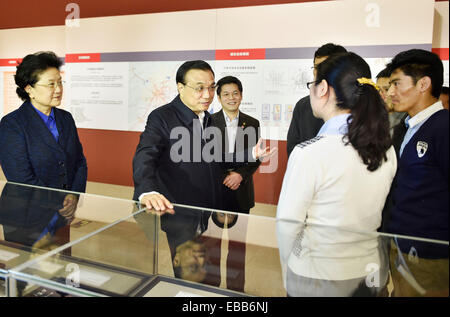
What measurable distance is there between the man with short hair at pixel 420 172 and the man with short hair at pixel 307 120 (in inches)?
43.8

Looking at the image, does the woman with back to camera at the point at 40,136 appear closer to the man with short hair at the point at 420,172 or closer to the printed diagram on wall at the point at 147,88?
the man with short hair at the point at 420,172

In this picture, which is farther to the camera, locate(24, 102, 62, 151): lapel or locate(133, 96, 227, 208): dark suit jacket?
locate(24, 102, 62, 151): lapel

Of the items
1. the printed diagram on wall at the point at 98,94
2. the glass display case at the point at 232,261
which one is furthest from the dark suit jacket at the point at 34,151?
the printed diagram on wall at the point at 98,94

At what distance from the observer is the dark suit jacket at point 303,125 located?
2.96 metres

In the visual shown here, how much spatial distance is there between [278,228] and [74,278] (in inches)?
29.1

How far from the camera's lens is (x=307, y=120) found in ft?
9.86

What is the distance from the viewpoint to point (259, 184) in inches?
174

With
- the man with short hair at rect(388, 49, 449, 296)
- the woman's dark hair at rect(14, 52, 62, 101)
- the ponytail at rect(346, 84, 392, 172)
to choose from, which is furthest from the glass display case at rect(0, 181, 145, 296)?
the man with short hair at rect(388, 49, 449, 296)

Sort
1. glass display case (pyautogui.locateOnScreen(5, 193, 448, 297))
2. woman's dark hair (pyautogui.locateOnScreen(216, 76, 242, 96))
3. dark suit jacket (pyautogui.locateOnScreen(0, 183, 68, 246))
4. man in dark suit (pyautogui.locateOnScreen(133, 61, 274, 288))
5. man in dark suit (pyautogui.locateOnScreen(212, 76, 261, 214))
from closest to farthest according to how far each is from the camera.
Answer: glass display case (pyautogui.locateOnScreen(5, 193, 448, 297)), dark suit jacket (pyautogui.locateOnScreen(0, 183, 68, 246)), man in dark suit (pyautogui.locateOnScreen(133, 61, 274, 288)), man in dark suit (pyautogui.locateOnScreen(212, 76, 261, 214)), woman's dark hair (pyautogui.locateOnScreen(216, 76, 242, 96))

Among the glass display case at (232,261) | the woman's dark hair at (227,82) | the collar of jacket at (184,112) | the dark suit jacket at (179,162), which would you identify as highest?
the woman's dark hair at (227,82)

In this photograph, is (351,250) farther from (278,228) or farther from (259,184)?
(259,184)

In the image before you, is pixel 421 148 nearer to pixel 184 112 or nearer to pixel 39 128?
pixel 184 112

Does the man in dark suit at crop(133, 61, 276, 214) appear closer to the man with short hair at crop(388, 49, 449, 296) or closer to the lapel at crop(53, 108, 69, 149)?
the lapel at crop(53, 108, 69, 149)

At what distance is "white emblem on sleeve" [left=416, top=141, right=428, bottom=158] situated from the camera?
5.22ft
